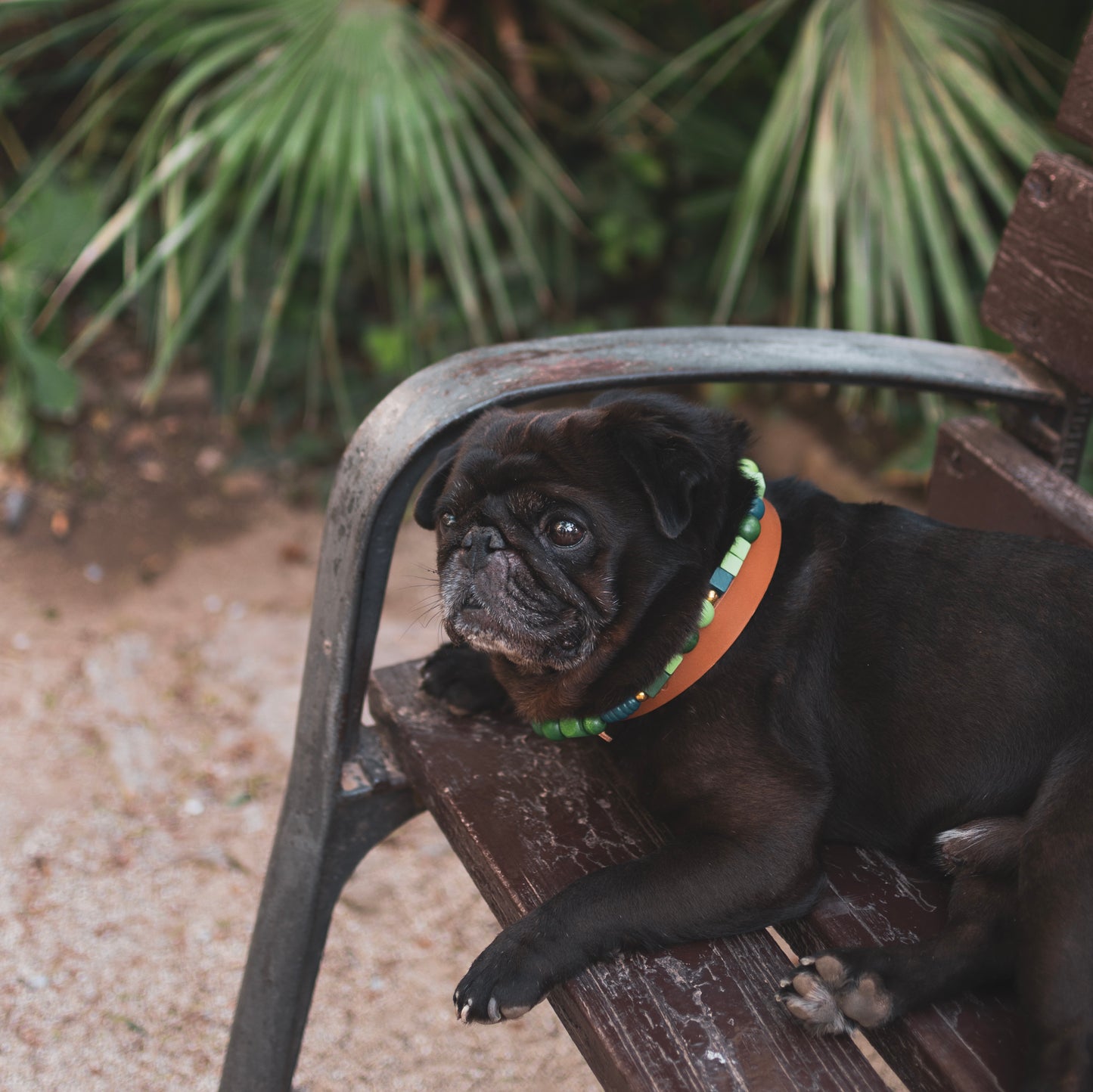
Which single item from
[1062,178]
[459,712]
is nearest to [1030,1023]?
[459,712]

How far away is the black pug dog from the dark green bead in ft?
0.08

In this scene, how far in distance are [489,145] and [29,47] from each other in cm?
152

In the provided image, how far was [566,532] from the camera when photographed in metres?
1.62

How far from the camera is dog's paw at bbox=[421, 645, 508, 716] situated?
1894 mm

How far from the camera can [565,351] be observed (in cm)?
179

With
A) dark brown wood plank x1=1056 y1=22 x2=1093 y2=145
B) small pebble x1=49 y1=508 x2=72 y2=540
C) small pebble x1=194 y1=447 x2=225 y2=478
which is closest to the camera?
dark brown wood plank x1=1056 y1=22 x2=1093 y2=145

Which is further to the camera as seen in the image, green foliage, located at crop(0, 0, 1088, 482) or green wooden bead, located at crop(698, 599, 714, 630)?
green foliage, located at crop(0, 0, 1088, 482)

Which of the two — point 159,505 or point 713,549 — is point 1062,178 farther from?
point 159,505

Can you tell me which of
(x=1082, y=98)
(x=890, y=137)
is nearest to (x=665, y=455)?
(x=1082, y=98)

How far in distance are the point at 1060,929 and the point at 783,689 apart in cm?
45

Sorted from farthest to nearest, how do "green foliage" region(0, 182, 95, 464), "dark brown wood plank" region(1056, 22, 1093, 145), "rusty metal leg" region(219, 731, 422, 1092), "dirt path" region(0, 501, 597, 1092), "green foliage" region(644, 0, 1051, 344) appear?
"green foliage" region(0, 182, 95, 464), "green foliage" region(644, 0, 1051, 344), "dirt path" region(0, 501, 597, 1092), "dark brown wood plank" region(1056, 22, 1093, 145), "rusty metal leg" region(219, 731, 422, 1092)

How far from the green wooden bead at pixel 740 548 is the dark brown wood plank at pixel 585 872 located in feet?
1.13

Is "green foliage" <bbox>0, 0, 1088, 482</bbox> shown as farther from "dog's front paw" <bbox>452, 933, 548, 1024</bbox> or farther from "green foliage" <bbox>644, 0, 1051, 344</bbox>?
"dog's front paw" <bbox>452, 933, 548, 1024</bbox>

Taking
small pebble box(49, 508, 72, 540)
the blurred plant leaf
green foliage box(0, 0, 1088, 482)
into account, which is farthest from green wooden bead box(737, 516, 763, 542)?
small pebble box(49, 508, 72, 540)
